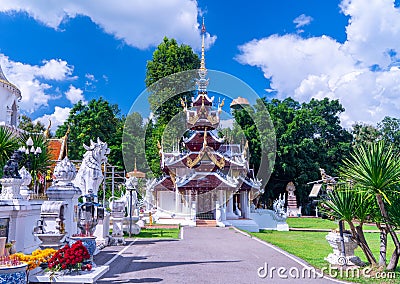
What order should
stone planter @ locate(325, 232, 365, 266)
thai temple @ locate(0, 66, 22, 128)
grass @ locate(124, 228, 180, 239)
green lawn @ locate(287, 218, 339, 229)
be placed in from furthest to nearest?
green lawn @ locate(287, 218, 339, 229)
thai temple @ locate(0, 66, 22, 128)
grass @ locate(124, 228, 180, 239)
stone planter @ locate(325, 232, 365, 266)

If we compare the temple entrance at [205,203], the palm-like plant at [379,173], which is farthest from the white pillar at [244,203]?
the palm-like plant at [379,173]

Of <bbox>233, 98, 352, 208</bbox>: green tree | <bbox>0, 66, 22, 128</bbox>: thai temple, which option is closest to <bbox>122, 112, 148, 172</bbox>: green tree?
<bbox>233, 98, 352, 208</bbox>: green tree

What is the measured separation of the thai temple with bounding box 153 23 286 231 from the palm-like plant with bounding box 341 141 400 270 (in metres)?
16.9

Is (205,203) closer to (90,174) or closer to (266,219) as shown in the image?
(266,219)

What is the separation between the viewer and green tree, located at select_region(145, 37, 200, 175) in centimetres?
3978

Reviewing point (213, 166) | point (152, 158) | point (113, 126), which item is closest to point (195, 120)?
point (213, 166)

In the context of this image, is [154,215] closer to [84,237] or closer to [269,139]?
[269,139]

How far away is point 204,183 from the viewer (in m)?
27.1

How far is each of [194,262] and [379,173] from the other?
5642 mm

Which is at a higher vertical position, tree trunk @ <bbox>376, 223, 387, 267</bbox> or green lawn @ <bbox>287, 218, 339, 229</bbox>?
tree trunk @ <bbox>376, 223, 387, 267</bbox>

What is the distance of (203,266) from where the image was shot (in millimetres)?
10195

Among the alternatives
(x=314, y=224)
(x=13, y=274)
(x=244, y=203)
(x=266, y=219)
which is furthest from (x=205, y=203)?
(x=13, y=274)

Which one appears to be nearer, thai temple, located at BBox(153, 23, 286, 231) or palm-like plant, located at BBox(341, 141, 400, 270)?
palm-like plant, located at BBox(341, 141, 400, 270)

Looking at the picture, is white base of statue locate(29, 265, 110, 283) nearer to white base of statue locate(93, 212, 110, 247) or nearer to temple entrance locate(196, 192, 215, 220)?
white base of statue locate(93, 212, 110, 247)
